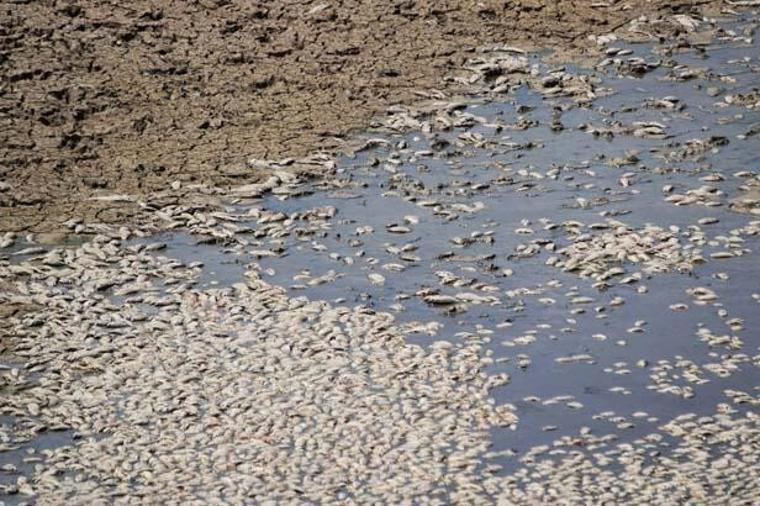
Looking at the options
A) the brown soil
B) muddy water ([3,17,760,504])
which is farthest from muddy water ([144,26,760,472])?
the brown soil

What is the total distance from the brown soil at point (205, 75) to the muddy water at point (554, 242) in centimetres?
66

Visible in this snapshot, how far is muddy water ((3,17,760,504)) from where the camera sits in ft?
27.5

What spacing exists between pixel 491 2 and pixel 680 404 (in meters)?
6.20

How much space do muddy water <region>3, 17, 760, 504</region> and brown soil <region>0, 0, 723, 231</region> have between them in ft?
2.16

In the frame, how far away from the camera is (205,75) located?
12438 mm

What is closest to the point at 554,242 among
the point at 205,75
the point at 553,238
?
the point at 553,238

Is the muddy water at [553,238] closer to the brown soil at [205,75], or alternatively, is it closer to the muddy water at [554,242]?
the muddy water at [554,242]

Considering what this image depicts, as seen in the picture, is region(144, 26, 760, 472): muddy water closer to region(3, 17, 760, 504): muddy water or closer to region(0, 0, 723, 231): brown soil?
region(3, 17, 760, 504): muddy water

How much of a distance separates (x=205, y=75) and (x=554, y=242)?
387cm

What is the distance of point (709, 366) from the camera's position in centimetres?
848

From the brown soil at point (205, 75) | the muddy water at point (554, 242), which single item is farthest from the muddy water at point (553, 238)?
the brown soil at point (205, 75)

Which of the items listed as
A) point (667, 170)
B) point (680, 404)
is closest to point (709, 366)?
point (680, 404)

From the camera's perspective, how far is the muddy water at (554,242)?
8.37 m

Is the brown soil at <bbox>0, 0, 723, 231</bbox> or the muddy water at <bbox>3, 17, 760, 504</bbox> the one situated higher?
the brown soil at <bbox>0, 0, 723, 231</bbox>
